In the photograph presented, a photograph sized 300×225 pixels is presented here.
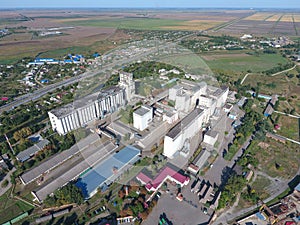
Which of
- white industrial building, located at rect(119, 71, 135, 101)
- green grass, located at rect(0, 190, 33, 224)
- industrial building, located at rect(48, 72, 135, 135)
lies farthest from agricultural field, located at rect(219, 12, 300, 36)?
green grass, located at rect(0, 190, 33, 224)

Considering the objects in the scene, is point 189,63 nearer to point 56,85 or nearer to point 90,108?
point 56,85

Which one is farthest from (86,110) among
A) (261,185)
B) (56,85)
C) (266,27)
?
(266,27)

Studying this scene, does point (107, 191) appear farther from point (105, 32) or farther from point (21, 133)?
point (105, 32)

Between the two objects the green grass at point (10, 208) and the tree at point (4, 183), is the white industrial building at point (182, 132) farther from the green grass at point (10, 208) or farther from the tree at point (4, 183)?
the tree at point (4, 183)

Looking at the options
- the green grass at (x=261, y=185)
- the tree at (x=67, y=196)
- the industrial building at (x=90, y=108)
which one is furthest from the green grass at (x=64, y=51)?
the green grass at (x=261, y=185)

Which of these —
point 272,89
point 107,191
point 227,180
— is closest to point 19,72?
point 107,191

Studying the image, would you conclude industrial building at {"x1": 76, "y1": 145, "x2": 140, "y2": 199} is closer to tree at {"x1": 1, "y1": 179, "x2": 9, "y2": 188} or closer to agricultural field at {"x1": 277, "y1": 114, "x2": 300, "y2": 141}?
tree at {"x1": 1, "y1": 179, "x2": 9, "y2": 188}
